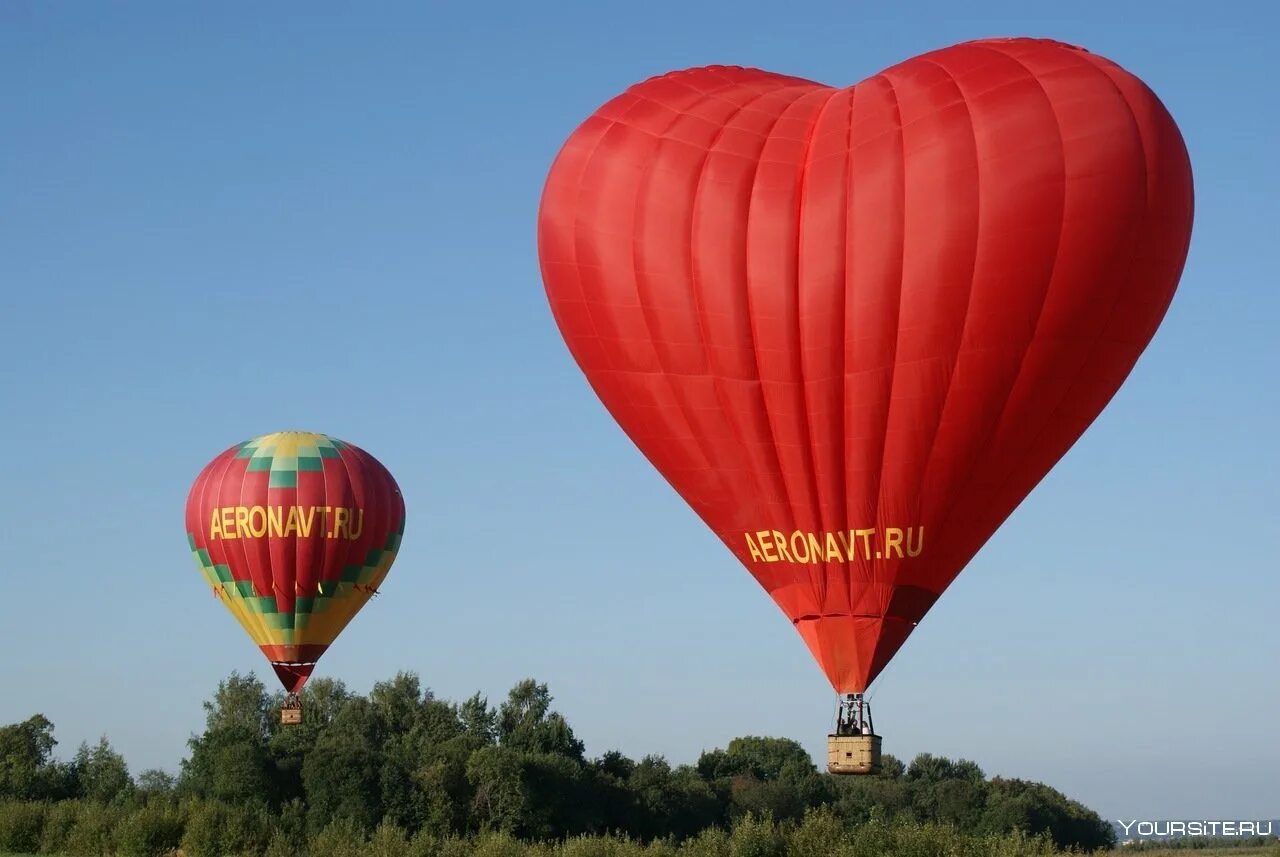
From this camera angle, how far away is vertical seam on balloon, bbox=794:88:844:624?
24172 mm

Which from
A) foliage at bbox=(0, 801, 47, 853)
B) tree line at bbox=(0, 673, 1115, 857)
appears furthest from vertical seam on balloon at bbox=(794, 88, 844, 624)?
foliage at bbox=(0, 801, 47, 853)

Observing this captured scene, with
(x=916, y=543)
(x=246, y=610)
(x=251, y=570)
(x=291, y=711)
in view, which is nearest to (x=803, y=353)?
(x=916, y=543)

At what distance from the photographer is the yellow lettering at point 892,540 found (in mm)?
24531

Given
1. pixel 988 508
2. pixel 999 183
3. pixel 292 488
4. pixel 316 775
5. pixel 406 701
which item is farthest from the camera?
pixel 406 701

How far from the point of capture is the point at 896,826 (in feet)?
148

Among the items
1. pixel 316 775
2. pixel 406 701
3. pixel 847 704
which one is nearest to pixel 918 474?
pixel 847 704

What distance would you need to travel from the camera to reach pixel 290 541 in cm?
4303

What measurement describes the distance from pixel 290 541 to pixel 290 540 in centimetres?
2

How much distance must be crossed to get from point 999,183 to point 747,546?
6.33 meters

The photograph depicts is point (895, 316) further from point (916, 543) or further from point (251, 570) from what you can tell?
point (251, 570)

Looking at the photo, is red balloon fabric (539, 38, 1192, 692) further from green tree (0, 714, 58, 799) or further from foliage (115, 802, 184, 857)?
green tree (0, 714, 58, 799)

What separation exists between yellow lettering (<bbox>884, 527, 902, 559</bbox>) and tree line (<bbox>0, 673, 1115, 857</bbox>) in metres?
18.2

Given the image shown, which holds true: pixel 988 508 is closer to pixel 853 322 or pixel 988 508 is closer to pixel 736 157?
pixel 853 322

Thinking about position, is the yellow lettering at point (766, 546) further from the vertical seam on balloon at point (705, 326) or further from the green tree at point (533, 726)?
the green tree at point (533, 726)
